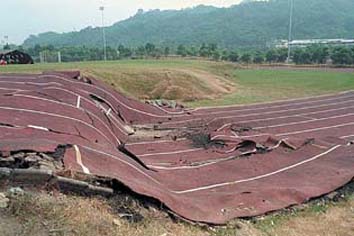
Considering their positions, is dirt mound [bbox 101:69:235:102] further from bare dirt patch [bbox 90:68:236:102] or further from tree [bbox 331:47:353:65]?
tree [bbox 331:47:353:65]

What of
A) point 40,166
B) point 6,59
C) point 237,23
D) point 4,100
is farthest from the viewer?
point 237,23

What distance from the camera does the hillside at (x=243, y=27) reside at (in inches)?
3816

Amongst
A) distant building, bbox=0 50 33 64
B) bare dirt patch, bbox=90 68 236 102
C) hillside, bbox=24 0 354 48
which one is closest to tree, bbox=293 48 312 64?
bare dirt patch, bbox=90 68 236 102

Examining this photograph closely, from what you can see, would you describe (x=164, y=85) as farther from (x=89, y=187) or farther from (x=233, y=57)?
(x=233, y=57)

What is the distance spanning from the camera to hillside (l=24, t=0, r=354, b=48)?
96938 mm

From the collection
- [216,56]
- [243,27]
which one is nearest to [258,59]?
[216,56]

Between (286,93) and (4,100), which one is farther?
(286,93)

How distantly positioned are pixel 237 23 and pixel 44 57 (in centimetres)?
6578

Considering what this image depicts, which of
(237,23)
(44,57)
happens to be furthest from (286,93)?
(237,23)

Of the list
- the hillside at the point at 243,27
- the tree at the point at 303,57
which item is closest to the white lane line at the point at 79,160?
the tree at the point at 303,57

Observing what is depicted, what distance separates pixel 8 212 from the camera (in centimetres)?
497

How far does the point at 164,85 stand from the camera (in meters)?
23.4

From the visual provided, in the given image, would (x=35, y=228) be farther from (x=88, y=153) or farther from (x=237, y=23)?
(x=237, y=23)

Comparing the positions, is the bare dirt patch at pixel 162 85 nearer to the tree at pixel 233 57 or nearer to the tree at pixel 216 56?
the tree at pixel 233 57
